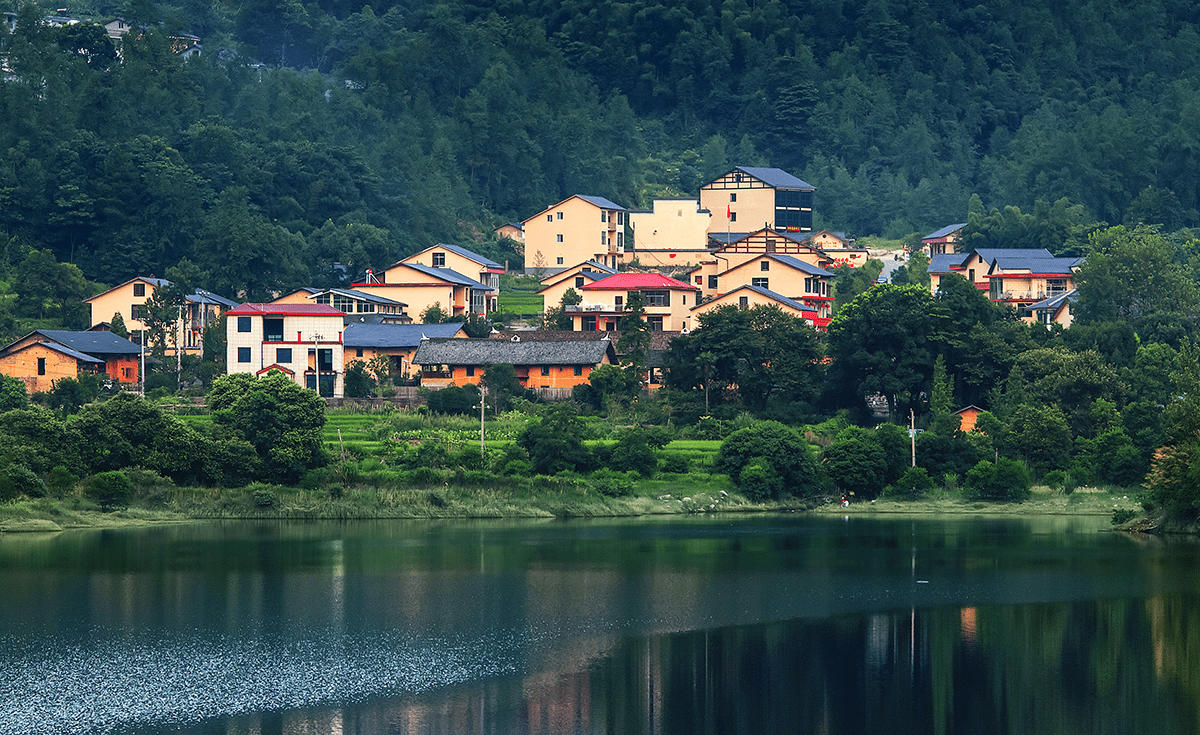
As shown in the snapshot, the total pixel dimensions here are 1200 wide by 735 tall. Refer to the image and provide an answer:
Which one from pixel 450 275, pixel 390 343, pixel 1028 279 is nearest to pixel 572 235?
pixel 450 275

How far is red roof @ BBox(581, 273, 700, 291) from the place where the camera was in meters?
66.9

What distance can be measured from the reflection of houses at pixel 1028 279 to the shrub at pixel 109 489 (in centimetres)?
4289

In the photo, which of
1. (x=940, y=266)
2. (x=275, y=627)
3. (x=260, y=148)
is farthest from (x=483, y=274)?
(x=275, y=627)

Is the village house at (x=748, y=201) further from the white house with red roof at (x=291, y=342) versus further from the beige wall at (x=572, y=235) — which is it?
the white house with red roof at (x=291, y=342)

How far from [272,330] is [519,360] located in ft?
32.2

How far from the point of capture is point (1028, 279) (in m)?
72.2

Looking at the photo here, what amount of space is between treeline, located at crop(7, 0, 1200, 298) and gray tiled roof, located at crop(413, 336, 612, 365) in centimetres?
1362

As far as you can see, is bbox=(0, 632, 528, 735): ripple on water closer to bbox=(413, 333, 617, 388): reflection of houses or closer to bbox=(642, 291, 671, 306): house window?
bbox=(413, 333, 617, 388): reflection of houses

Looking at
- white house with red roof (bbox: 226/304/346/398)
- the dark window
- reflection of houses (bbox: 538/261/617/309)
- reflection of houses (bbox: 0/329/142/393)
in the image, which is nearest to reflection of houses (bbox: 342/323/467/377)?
white house with red roof (bbox: 226/304/346/398)

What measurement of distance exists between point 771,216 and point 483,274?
59.5 ft

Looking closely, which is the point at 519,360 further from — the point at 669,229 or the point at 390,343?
the point at 669,229

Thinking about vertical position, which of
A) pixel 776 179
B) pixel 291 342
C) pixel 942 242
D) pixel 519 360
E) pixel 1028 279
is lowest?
pixel 519 360

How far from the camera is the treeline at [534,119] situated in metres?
73.3

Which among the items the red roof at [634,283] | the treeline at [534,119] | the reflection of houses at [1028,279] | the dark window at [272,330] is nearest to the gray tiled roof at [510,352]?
the dark window at [272,330]
